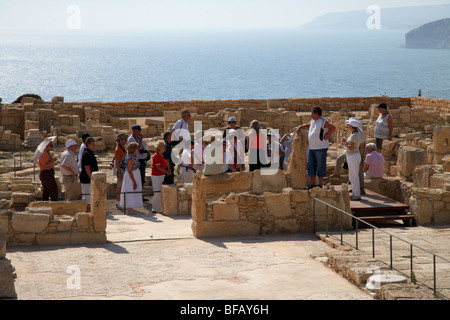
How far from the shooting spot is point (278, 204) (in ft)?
36.5

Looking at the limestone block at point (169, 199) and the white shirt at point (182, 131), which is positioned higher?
the white shirt at point (182, 131)

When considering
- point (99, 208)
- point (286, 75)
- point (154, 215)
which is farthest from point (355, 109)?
point (286, 75)

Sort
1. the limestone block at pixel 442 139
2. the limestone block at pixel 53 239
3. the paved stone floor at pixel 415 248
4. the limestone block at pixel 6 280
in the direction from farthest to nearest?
1. the limestone block at pixel 442 139
2. the limestone block at pixel 53 239
3. the paved stone floor at pixel 415 248
4. the limestone block at pixel 6 280

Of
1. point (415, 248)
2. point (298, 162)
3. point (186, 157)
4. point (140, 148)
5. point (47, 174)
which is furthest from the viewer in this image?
point (186, 157)

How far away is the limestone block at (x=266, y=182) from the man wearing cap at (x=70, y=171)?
3.53 m

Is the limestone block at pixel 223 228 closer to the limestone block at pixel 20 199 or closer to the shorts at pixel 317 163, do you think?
the shorts at pixel 317 163

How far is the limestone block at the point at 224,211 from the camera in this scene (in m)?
11.0

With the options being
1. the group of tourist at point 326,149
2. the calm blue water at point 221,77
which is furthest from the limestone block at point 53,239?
the calm blue water at point 221,77

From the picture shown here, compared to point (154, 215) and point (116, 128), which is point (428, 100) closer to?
point (116, 128)

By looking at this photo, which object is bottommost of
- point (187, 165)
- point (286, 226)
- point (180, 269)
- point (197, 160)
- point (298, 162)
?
point (180, 269)

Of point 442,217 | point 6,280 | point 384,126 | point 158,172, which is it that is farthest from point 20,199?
point 384,126

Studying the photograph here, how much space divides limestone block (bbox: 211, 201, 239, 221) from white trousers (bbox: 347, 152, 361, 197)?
8.40ft

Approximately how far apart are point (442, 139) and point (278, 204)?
7.88m

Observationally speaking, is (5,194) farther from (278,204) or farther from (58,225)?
(278,204)
